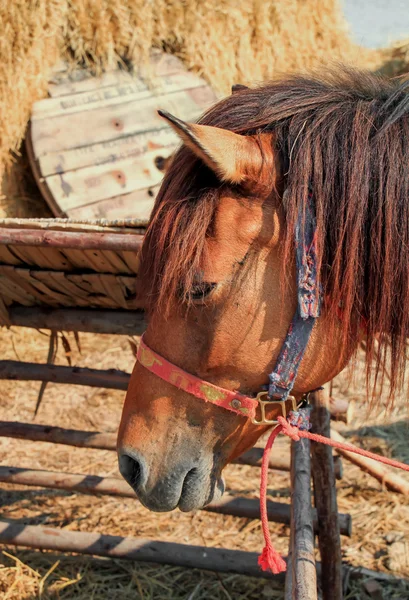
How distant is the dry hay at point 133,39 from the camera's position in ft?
14.6

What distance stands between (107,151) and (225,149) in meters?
3.44

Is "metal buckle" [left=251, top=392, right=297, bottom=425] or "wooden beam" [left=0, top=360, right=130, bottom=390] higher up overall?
"metal buckle" [left=251, top=392, right=297, bottom=425]

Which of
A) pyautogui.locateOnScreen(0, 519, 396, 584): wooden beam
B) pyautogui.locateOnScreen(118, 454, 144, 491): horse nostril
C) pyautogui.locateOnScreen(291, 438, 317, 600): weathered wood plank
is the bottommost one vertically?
pyautogui.locateOnScreen(0, 519, 396, 584): wooden beam

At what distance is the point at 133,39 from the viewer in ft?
15.7

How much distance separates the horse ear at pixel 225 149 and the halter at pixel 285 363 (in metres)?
0.16

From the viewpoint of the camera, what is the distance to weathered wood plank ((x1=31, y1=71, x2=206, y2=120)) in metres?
4.57

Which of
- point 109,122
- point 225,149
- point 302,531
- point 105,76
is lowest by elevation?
point 302,531

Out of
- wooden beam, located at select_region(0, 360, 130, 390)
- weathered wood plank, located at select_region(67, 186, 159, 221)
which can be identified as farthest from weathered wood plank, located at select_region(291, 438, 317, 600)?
weathered wood plank, located at select_region(67, 186, 159, 221)

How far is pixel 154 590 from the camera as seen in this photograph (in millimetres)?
2711

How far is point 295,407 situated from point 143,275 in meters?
0.52

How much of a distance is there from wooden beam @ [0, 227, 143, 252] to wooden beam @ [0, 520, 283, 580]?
4.57 feet

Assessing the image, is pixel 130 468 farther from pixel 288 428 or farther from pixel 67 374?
pixel 67 374

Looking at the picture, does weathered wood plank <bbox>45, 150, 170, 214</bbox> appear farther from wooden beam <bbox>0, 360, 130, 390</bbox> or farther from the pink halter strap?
the pink halter strap

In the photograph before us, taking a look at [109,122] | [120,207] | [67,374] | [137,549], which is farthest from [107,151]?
[137,549]
